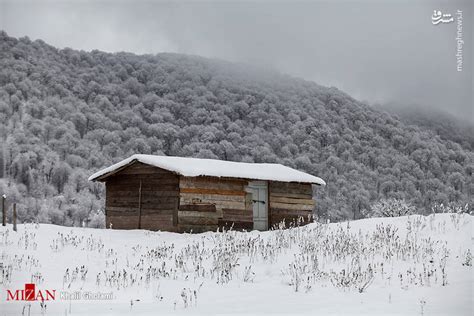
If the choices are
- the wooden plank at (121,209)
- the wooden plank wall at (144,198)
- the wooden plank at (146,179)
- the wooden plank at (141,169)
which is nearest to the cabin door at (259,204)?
the wooden plank at (146,179)

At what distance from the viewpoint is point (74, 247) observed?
630 inches

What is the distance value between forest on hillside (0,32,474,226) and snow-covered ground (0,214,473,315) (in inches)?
1337

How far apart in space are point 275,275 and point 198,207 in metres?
11.2

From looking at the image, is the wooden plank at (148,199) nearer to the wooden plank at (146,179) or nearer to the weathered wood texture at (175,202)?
the weathered wood texture at (175,202)

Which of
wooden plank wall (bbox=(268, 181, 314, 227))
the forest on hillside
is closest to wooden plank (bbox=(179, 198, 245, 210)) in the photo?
wooden plank wall (bbox=(268, 181, 314, 227))

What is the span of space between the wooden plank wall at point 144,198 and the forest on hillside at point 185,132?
2411cm

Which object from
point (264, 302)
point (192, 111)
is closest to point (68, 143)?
point (192, 111)

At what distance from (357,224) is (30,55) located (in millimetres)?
71413

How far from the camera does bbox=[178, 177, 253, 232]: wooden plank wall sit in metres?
22.5

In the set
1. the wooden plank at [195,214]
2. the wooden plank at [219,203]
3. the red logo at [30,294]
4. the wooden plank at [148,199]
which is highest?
the wooden plank at [148,199]

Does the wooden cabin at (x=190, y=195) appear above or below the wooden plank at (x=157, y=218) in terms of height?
above

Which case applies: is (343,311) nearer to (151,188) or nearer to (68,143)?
(151,188)

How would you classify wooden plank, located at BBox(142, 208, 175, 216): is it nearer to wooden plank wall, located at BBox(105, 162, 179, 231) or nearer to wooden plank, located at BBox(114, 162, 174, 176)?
wooden plank wall, located at BBox(105, 162, 179, 231)

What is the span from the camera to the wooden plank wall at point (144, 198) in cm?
2258
